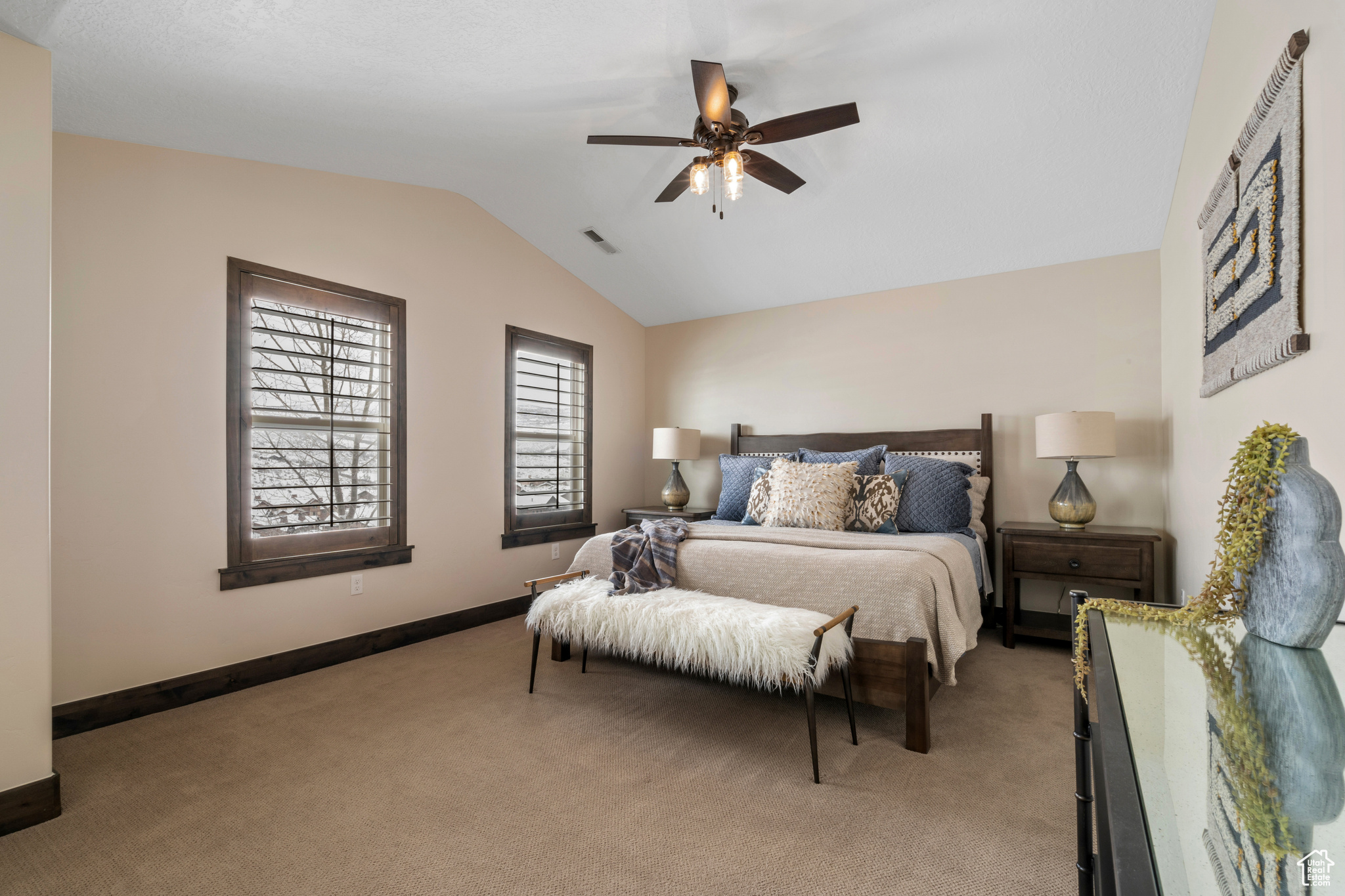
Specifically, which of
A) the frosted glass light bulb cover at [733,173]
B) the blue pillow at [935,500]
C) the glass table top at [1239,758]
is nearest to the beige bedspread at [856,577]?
the blue pillow at [935,500]

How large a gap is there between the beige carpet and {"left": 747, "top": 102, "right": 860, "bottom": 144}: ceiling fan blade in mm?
2319

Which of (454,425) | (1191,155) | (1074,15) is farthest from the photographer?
(454,425)

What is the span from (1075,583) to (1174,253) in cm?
181

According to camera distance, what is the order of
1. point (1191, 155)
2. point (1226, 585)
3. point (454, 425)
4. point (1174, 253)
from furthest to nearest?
point (454, 425), point (1174, 253), point (1191, 155), point (1226, 585)

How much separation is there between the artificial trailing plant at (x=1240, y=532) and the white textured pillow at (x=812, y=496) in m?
2.42

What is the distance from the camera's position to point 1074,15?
218 centimetres

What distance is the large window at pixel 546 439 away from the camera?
4277mm

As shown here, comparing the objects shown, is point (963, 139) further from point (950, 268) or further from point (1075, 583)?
point (1075, 583)

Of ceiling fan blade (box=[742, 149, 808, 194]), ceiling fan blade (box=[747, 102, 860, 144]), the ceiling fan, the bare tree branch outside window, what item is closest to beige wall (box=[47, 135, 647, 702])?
the bare tree branch outside window

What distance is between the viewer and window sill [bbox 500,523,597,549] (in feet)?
13.9

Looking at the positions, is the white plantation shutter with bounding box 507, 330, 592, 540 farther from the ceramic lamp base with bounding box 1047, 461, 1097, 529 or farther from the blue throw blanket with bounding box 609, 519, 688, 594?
the ceramic lamp base with bounding box 1047, 461, 1097, 529

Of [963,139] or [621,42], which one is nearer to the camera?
[621,42]

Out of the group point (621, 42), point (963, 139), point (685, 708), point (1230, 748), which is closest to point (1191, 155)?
point (963, 139)

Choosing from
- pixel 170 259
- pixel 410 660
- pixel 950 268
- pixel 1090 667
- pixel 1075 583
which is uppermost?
pixel 950 268
